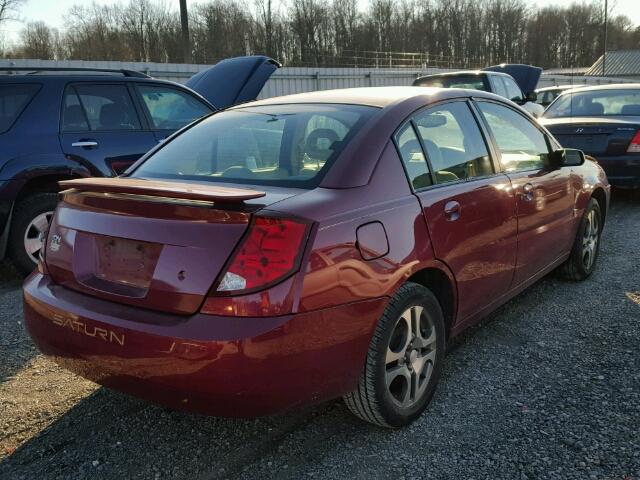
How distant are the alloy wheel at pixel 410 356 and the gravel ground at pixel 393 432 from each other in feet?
0.56

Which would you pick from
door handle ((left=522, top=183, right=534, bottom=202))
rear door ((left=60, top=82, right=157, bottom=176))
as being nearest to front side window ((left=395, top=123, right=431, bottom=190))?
door handle ((left=522, top=183, right=534, bottom=202))

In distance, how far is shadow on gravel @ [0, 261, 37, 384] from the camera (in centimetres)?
344

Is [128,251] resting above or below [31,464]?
above

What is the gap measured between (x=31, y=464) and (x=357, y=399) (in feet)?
4.59

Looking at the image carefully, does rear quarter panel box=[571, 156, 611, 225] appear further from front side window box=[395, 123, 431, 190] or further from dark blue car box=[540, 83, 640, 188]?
dark blue car box=[540, 83, 640, 188]

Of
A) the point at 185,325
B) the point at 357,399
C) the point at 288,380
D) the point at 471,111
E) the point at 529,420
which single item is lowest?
the point at 529,420

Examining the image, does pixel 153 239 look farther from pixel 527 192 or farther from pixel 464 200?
pixel 527 192

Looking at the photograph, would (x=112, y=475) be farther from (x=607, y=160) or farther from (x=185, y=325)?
(x=607, y=160)

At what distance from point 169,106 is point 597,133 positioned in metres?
5.28

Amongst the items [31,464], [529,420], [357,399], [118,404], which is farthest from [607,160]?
[31,464]

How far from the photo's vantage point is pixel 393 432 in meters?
2.67

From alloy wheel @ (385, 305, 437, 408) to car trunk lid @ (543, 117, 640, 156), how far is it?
579 cm

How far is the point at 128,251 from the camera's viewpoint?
228cm

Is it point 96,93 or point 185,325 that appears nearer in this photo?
point 185,325
